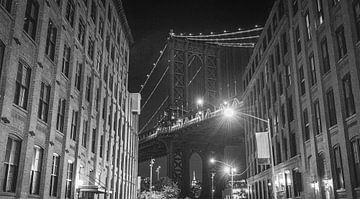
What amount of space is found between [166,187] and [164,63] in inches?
2315

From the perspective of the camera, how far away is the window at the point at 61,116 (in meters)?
A: 23.6

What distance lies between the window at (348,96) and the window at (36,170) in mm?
17752

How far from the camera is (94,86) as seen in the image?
32.2 metres

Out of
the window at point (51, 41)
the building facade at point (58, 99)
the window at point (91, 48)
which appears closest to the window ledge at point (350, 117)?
the building facade at point (58, 99)

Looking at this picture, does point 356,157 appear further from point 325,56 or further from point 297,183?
point 297,183

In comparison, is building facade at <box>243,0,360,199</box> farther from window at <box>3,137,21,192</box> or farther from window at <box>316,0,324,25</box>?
window at <box>3,137,21,192</box>

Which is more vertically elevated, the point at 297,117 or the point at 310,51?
the point at 310,51

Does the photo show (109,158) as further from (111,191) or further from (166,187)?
(166,187)

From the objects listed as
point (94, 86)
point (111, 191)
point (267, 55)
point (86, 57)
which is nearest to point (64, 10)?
point (86, 57)

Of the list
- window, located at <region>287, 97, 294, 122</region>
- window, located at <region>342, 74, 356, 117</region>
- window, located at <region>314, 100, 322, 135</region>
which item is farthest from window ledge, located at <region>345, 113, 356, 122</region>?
window, located at <region>287, 97, 294, 122</region>

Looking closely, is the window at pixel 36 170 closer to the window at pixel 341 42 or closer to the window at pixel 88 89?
the window at pixel 88 89

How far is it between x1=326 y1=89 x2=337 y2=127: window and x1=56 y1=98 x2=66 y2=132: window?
1769cm

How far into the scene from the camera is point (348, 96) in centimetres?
2234

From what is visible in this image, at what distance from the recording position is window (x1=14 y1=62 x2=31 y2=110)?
58.1 feet
